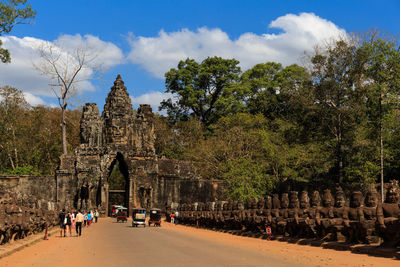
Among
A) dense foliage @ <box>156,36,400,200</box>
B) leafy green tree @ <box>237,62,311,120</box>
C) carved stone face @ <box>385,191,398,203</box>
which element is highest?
leafy green tree @ <box>237,62,311,120</box>

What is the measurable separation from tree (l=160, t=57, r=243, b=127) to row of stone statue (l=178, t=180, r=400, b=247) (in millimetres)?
49162

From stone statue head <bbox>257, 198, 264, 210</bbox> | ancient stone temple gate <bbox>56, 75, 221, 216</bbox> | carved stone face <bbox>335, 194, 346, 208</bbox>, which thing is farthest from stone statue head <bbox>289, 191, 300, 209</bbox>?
ancient stone temple gate <bbox>56, 75, 221, 216</bbox>

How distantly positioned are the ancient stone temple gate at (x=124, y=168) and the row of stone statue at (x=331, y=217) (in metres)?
26.7

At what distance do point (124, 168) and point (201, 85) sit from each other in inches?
978

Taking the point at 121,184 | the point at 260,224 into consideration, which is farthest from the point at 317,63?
the point at 121,184

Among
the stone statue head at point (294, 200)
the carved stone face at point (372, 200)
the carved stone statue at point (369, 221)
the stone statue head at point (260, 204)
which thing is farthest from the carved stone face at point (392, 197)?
the stone statue head at point (260, 204)

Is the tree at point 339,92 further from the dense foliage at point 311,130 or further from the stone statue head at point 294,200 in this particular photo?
the stone statue head at point 294,200

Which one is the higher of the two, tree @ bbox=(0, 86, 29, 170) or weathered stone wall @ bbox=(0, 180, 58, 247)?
tree @ bbox=(0, 86, 29, 170)

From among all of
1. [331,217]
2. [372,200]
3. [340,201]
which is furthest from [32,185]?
[372,200]

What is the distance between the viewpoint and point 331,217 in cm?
1727

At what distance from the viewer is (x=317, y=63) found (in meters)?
46.0

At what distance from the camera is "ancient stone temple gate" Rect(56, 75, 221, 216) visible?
174 feet

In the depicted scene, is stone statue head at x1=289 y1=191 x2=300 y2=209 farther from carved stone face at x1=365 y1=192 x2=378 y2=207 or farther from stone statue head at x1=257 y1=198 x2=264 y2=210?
carved stone face at x1=365 y1=192 x2=378 y2=207

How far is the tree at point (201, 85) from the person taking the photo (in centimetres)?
7619
